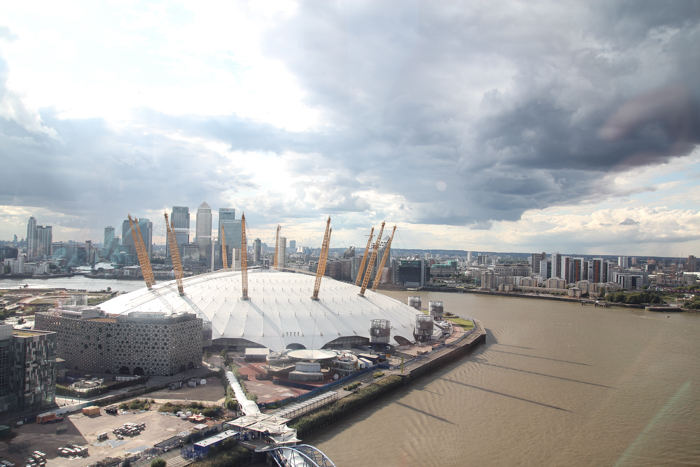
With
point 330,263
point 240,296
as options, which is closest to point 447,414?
point 240,296

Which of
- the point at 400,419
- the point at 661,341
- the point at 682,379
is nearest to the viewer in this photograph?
the point at 400,419

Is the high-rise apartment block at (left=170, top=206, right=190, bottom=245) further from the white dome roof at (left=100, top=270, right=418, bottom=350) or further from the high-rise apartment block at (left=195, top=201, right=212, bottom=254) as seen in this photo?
the white dome roof at (left=100, top=270, right=418, bottom=350)

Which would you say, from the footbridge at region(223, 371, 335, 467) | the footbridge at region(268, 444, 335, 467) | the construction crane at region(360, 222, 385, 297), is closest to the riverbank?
the footbridge at region(223, 371, 335, 467)

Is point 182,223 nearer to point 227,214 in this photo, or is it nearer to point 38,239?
point 227,214

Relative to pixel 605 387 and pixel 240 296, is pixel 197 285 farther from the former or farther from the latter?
pixel 605 387

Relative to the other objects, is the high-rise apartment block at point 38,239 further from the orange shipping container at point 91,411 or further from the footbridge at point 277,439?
the footbridge at point 277,439

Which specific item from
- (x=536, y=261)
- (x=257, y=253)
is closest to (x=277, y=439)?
(x=257, y=253)
